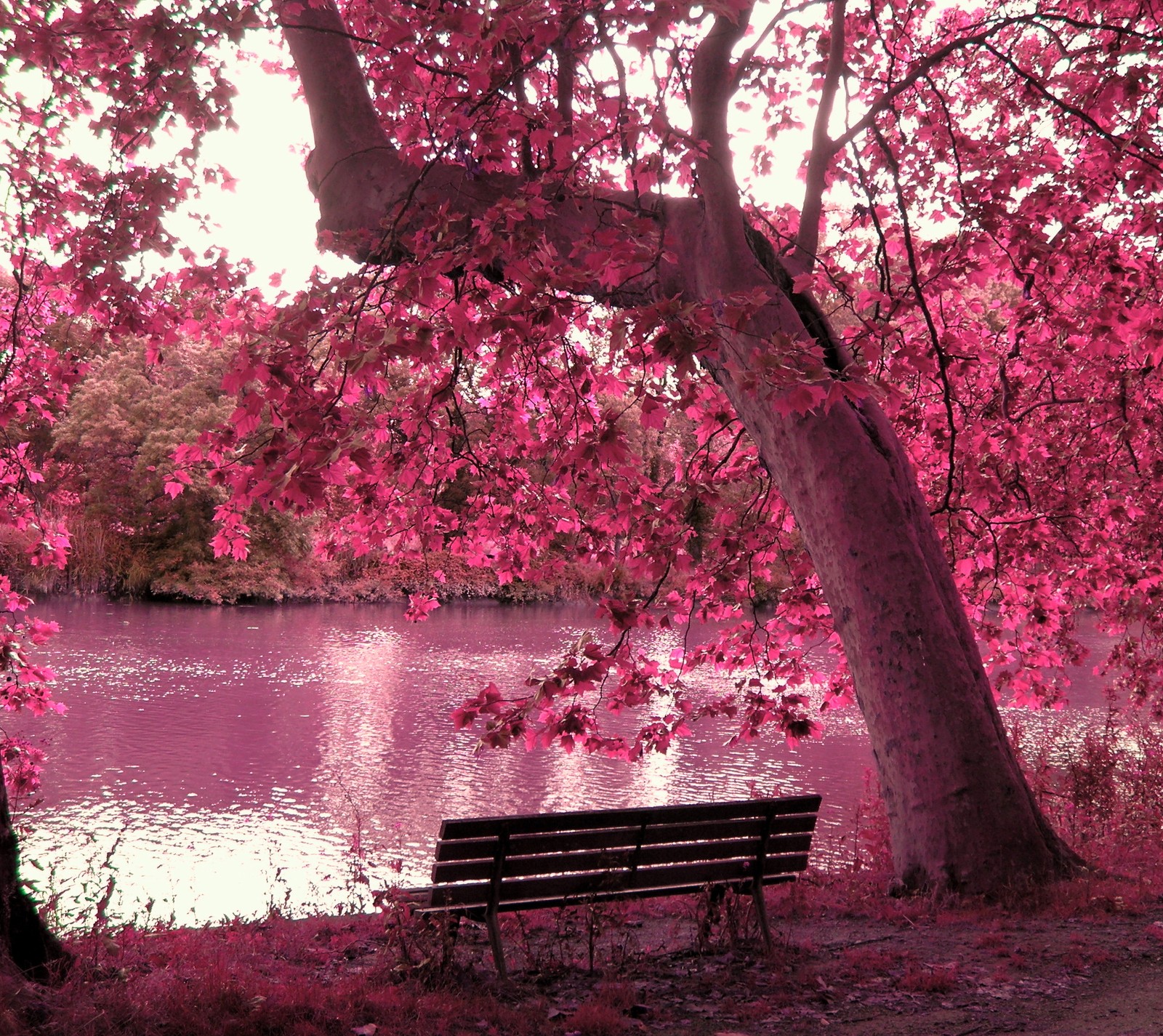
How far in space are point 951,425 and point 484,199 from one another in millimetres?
3231

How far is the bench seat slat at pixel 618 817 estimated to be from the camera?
450 centimetres

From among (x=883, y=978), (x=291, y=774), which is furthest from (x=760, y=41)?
(x=291, y=774)

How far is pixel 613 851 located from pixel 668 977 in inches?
24.0

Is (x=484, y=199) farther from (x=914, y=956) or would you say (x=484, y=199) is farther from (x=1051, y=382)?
(x=1051, y=382)

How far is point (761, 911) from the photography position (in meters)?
5.12

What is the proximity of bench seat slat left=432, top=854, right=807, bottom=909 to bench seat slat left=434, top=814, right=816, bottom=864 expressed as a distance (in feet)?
0.46

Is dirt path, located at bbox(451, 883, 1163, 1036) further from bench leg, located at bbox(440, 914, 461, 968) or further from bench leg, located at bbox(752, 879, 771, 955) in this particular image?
bench leg, located at bbox(440, 914, 461, 968)

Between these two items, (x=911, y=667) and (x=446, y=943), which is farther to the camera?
(x=911, y=667)

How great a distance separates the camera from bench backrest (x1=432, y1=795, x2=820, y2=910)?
15.0ft

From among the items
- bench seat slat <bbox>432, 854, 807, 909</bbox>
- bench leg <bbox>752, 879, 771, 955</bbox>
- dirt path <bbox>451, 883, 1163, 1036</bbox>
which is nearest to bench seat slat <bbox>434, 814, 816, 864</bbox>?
bench seat slat <bbox>432, 854, 807, 909</bbox>

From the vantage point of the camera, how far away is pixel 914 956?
4617 millimetres

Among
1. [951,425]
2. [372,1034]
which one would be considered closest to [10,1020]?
[372,1034]

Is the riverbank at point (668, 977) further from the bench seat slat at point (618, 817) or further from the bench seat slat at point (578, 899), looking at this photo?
the bench seat slat at point (618, 817)

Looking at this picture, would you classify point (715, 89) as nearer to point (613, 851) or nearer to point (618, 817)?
point (618, 817)
